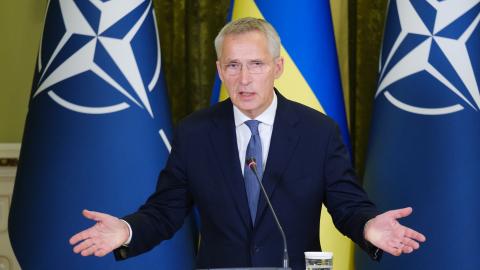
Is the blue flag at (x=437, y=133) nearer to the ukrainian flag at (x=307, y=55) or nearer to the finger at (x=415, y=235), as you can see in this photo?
the ukrainian flag at (x=307, y=55)

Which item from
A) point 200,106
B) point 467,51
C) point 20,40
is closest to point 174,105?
point 200,106

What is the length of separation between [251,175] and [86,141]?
116cm

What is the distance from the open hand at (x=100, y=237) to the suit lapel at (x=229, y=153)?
0.36 metres

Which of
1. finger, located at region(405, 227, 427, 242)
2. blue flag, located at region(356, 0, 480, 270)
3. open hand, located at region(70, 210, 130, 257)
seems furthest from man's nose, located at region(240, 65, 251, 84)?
blue flag, located at region(356, 0, 480, 270)

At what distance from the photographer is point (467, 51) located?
3.14 meters

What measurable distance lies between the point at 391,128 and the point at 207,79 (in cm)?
117

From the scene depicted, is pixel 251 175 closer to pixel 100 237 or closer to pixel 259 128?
pixel 259 128

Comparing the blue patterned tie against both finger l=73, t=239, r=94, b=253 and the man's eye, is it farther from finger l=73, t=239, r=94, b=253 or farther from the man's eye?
finger l=73, t=239, r=94, b=253

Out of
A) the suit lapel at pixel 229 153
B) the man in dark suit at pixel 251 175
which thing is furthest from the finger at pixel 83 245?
the suit lapel at pixel 229 153

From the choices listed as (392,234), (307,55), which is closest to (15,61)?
(307,55)

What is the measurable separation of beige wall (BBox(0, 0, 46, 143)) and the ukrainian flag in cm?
130

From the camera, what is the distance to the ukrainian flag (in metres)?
3.39

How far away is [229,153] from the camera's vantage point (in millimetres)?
2254

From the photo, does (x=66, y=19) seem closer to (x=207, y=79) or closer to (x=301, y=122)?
(x=207, y=79)
